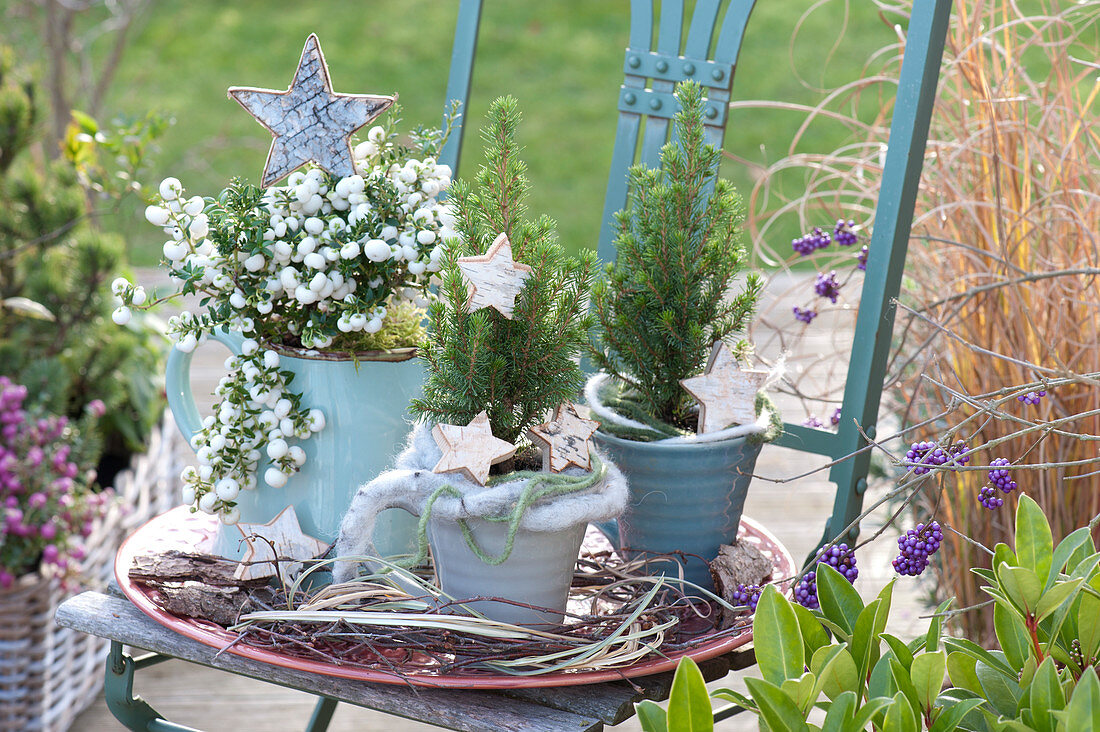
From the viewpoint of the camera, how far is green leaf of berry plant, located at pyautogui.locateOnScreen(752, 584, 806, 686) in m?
0.60

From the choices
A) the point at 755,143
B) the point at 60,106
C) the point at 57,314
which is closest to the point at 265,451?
the point at 57,314

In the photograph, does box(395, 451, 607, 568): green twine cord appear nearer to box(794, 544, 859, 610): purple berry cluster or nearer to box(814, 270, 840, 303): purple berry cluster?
box(794, 544, 859, 610): purple berry cluster

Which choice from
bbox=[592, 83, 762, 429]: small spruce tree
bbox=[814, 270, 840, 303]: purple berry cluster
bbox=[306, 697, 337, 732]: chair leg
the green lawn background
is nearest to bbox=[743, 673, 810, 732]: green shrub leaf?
bbox=[592, 83, 762, 429]: small spruce tree

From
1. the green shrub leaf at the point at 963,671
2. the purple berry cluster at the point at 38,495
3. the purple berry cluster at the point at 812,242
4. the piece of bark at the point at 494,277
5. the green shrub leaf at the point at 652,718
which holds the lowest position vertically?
the purple berry cluster at the point at 38,495

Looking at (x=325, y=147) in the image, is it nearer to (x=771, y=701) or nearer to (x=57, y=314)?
(x=771, y=701)

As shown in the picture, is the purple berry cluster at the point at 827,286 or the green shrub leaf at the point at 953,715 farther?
the purple berry cluster at the point at 827,286

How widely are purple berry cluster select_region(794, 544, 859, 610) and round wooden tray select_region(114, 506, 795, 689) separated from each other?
0.19ft

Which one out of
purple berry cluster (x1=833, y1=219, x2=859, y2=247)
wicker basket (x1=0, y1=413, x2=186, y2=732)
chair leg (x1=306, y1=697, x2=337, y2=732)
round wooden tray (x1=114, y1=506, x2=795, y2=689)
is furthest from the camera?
wicker basket (x1=0, y1=413, x2=186, y2=732)

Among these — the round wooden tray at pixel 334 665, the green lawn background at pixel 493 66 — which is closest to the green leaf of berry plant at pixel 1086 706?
the round wooden tray at pixel 334 665

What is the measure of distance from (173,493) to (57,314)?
0.36 m

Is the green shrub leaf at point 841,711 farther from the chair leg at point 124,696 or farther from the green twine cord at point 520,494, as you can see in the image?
the chair leg at point 124,696

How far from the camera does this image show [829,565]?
76cm

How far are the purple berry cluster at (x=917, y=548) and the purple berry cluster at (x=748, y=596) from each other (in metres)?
0.11

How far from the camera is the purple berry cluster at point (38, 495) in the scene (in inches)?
58.1
